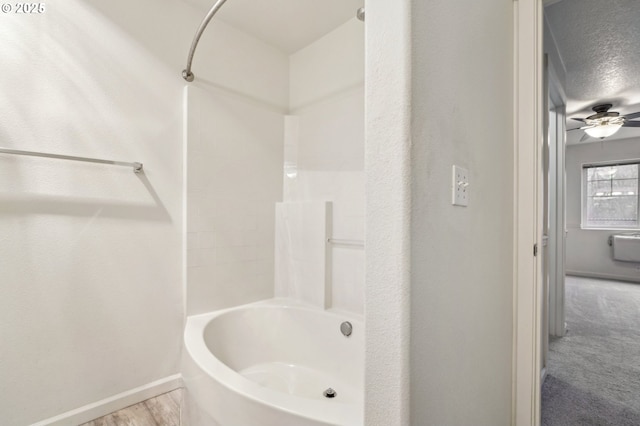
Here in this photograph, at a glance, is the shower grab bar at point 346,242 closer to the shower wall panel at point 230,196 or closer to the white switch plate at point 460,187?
the shower wall panel at point 230,196

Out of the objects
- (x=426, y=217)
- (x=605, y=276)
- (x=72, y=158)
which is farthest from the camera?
(x=605, y=276)

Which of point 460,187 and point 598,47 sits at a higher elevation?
point 598,47

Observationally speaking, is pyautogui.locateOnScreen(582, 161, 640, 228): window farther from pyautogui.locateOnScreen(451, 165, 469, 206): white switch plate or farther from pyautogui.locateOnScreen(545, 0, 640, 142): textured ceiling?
pyautogui.locateOnScreen(451, 165, 469, 206): white switch plate

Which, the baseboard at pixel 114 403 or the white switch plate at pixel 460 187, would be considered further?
the baseboard at pixel 114 403

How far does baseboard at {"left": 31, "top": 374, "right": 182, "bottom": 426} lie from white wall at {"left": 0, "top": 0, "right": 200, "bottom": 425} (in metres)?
0.03

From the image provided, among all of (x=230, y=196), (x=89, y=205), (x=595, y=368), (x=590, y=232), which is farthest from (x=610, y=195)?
(x=89, y=205)

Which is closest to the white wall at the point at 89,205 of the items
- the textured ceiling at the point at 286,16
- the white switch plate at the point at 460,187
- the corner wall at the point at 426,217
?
the textured ceiling at the point at 286,16

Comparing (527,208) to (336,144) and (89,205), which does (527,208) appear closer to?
(336,144)

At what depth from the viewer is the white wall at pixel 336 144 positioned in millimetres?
1950

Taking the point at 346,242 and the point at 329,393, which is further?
the point at 346,242

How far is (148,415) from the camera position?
1589 mm

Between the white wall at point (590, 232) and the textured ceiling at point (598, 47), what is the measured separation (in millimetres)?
1794

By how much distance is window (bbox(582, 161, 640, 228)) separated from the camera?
475 centimetres

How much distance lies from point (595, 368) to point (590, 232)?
403 centimetres
